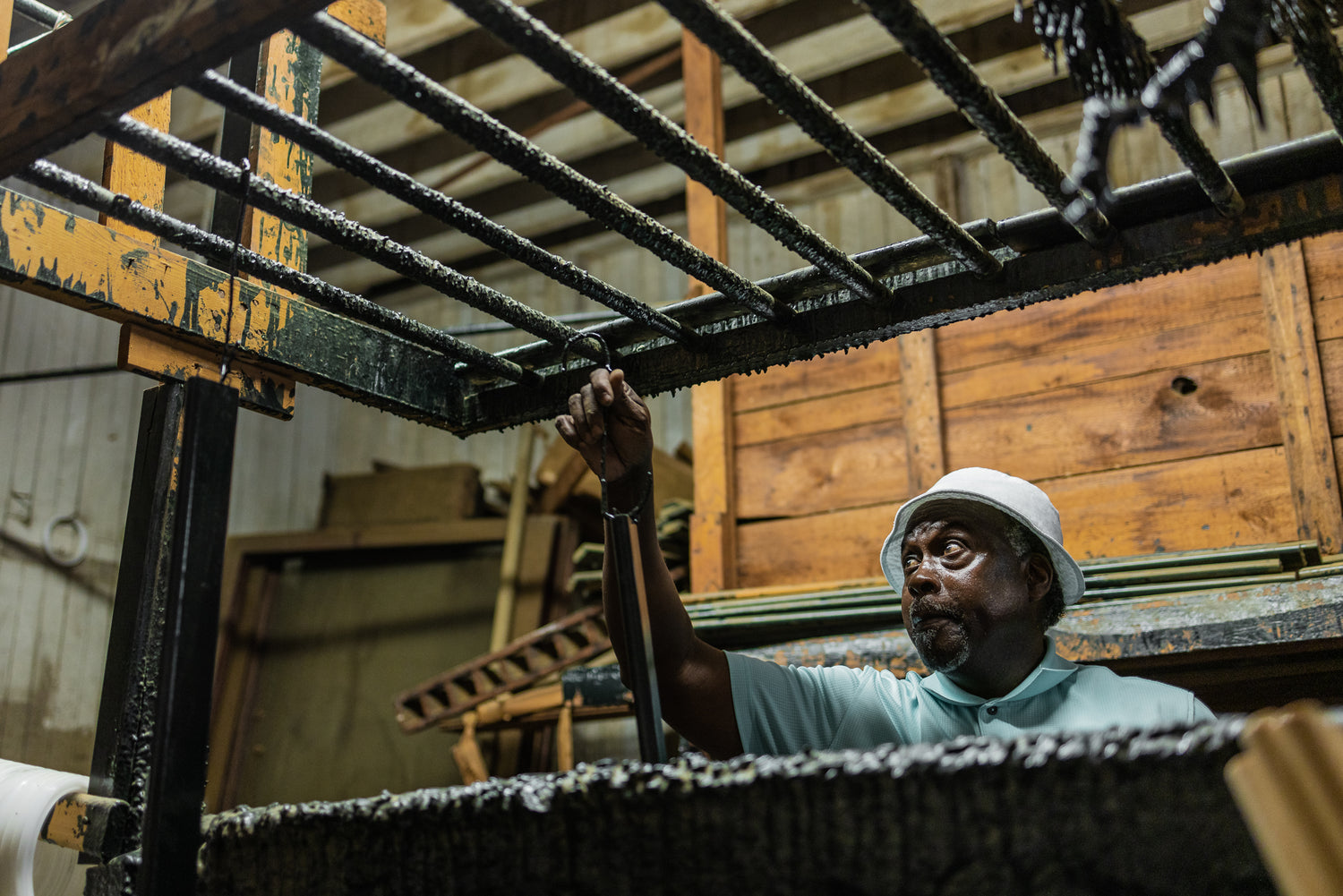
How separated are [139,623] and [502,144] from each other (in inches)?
40.3

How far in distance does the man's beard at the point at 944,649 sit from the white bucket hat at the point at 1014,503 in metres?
0.32

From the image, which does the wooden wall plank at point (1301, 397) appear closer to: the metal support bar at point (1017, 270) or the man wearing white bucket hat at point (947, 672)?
the man wearing white bucket hat at point (947, 672)

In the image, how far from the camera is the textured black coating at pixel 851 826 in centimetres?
95

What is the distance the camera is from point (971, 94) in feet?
4.81

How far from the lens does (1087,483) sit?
14.0 feet

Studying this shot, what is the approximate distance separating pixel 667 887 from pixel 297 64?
170 cm

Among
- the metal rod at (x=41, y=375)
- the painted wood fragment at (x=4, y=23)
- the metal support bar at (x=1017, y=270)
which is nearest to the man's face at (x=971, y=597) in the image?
the metal support bar at (x=1017, y=270)

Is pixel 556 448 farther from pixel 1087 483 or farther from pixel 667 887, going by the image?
pixel 667 887

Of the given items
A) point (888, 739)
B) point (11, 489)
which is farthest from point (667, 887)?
point (11, 489)

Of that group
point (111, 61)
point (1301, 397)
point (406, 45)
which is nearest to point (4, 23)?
point (111, 61)

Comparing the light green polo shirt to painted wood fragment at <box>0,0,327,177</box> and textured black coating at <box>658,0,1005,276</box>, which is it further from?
painted wood fragment at <box>0,0,327,177</box>

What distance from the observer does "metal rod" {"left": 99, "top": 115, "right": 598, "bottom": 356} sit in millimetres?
1533

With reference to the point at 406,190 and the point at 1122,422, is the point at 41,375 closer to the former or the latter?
the point at 1122,422

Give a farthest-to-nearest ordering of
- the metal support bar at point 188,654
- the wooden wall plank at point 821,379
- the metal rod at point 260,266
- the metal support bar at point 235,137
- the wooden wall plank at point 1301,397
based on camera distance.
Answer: the wooden wall plank at point 821,379 → the wooden wall plank at point 1301,397 → the metal support bar at point 235,137 → the metal rod at point 260,266 → the metal support bar at point 188,654
